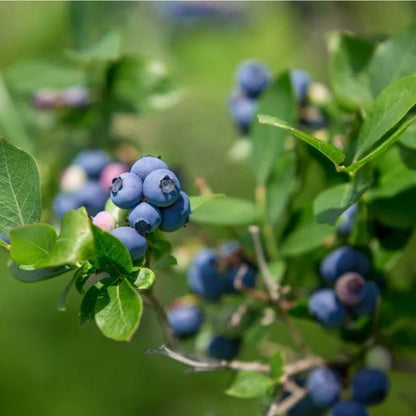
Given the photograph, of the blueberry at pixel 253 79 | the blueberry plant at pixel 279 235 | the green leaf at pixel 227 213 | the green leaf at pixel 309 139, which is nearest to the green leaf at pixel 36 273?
the blueberry plant at pixel 279 235

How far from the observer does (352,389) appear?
4.03 feet

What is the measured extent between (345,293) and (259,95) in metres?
0.52

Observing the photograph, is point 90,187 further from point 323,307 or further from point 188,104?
point 188,104

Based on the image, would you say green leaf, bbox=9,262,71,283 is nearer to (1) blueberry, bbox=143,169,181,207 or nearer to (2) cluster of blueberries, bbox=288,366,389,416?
(1) blueberry, bbox=143,169,181,207

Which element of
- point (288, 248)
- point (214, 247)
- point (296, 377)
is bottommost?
point (296, 377)

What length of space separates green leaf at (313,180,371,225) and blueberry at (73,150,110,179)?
519mm

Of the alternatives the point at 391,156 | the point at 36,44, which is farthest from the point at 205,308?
the point at 36,44

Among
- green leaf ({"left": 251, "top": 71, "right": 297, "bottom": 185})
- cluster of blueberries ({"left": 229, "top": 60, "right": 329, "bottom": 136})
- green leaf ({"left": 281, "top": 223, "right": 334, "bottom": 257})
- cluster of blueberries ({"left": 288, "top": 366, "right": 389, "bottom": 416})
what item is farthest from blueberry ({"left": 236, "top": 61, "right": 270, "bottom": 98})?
cluster of blueberries ({"left": 288, "top": 366, "right": 389, "bottom": 416})

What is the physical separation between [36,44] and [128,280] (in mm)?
1817

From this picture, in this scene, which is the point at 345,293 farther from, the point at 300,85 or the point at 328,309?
the point at 300,85

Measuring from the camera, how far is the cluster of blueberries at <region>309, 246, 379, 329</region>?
3.91ft

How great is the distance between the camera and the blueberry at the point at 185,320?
146cm

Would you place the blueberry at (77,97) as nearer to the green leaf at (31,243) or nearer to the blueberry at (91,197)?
the blueberry at (91,197)

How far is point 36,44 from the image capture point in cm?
254
